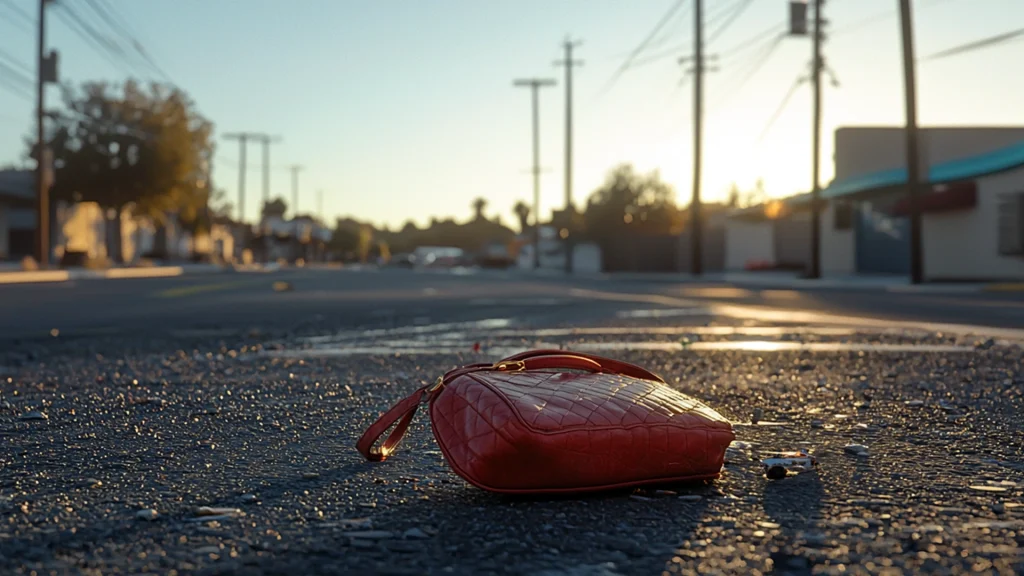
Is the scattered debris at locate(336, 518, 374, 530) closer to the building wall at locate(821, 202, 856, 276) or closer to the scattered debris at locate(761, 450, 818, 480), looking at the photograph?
the scattered debris at locate(761, 450, 818, 480)

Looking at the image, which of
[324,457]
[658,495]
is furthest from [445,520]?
[324,457]

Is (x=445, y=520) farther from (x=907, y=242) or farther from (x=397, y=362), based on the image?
(x=907, y=242)

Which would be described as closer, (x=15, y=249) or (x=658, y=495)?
(x=658, y=495)

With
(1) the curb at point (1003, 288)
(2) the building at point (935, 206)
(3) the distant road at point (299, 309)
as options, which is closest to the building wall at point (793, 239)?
(2) the building at point (935, 206)

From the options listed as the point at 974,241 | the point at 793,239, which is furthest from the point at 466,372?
the point at 793,239

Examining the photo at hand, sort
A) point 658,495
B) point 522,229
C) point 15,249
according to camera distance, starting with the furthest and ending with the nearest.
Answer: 1. point 522,229
2. point 15,249
3. point 658,495

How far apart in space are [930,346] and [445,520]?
7644 millimetres

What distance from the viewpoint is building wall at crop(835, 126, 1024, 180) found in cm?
4300

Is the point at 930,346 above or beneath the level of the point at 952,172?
beneath

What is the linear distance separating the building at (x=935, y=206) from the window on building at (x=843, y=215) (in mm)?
40

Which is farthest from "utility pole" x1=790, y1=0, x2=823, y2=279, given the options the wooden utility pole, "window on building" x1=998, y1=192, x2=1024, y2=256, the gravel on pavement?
the gravel on pavement

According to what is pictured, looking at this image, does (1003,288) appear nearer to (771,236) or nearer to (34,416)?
(34,416)

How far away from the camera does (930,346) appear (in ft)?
32.0

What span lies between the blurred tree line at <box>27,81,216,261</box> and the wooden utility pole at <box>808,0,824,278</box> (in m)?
35.1
